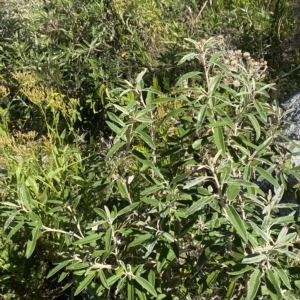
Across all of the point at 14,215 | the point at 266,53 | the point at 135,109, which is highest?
the point at 135,109

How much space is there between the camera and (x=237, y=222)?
159 cm

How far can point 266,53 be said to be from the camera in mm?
4250

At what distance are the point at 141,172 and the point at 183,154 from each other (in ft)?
0.95

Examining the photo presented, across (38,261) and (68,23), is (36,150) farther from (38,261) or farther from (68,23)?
(68,23)

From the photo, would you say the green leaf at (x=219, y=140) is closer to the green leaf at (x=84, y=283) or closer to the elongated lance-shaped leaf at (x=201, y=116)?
the elongated lance-shaped leaf at (x=201, y=116)

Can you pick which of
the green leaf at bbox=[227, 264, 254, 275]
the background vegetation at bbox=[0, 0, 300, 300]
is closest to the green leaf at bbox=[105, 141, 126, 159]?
the background vegetation at bbox=[0, 0, 300, 300]

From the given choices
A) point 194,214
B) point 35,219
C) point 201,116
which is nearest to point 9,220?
point 35,219

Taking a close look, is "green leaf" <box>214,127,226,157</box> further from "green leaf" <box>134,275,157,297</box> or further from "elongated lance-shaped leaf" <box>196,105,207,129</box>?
"green leaf" <box>134,275,157,297</box>

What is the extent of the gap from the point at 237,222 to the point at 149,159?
60cm

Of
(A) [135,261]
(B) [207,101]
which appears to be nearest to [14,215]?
(A) [135,261]

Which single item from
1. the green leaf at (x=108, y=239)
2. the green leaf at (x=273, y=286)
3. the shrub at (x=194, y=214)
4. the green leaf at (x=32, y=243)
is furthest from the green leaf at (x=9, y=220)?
the green leaf at (x=273, y=286)

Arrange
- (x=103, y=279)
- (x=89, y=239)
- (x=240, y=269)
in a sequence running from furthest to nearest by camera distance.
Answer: (x=89, y=239)
(x=103, y=279)
(x=240, y=269)

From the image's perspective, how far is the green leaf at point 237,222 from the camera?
1570mm

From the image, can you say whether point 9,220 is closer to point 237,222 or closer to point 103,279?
point 103,279
